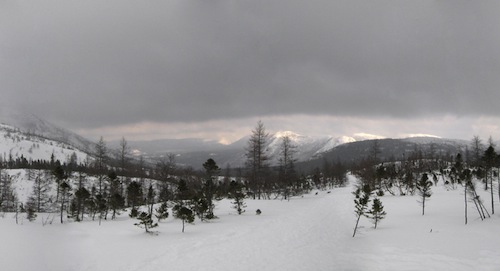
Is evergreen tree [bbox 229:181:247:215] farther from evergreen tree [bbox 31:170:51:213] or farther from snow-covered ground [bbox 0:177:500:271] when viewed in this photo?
evergreen tree [bbox 31:170:51:213]

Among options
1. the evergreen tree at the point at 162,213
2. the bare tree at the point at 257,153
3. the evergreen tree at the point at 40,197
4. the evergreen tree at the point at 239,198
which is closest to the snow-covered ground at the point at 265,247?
the evergreen tree at the point at 162,213

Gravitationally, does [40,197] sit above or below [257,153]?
below

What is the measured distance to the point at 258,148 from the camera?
1855 inches

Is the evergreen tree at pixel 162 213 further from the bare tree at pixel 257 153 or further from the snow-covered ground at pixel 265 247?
the bare tree at pixel 257 153

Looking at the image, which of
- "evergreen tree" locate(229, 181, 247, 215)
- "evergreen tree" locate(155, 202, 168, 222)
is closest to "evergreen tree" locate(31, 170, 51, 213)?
"evergreen tree" locate(155, 202, 168, 222)

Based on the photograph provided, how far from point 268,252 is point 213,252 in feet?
11.1

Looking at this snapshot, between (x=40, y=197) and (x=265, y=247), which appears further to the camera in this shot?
(x=40, y=197)

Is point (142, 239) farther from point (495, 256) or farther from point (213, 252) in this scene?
point (495, 256)

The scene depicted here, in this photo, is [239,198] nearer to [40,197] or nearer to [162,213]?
[162,213]

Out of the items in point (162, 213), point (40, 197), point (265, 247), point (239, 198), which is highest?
point (239, 198)

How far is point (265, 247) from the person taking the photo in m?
18.4

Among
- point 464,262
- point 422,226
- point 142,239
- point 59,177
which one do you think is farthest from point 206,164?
point 464,262

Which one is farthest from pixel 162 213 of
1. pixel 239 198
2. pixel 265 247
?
pixel 265 247

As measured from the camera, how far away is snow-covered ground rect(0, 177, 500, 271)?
1448cm
